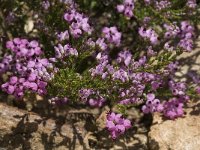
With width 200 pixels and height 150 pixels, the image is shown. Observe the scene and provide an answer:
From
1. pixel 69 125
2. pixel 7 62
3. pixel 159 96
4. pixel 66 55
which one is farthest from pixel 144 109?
pixel 7 62

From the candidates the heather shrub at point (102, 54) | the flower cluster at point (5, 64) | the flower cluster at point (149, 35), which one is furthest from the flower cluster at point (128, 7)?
the flower cluster at point (5, 64)

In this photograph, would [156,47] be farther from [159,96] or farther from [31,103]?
[31,103]

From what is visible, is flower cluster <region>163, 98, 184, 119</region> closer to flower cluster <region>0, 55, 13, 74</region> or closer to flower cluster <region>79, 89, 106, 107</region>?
flower cluster <region>79, 89, 106, 107</region>

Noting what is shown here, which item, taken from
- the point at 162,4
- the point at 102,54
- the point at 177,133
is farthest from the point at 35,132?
the point at 162,4

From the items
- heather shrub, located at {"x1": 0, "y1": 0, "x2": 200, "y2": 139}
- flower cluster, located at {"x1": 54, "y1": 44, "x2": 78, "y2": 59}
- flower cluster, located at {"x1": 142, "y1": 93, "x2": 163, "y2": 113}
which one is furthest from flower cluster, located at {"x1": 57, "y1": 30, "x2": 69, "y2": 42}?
flower cluster, located at {"x1": 142, "y1": 93, "x2": 163, "y2": 113}

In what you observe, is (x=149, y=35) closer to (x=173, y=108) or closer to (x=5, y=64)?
(x=173, y=108)
